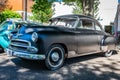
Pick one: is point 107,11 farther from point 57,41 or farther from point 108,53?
point 57,41

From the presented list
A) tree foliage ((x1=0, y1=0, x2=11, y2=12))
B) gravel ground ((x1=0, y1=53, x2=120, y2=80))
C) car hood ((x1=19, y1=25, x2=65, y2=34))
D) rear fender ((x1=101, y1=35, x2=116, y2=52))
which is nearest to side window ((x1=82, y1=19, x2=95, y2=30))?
rear fender ((x1=101, y1=35, x2=116, y2=52))

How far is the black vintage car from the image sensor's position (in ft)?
23.1

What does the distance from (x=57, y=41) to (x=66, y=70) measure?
95cm

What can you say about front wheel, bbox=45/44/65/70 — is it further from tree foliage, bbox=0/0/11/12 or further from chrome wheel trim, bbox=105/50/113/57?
tree foliage, bbox=0/0/11/12

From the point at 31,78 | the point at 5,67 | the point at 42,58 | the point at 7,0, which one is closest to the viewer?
the point at 31,78

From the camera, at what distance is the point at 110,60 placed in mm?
9484

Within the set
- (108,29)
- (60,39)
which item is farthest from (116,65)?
(108,29)

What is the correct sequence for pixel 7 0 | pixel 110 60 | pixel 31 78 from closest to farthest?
1. pixel 31 78
2. pixel 110 60
3. pixel 7 0

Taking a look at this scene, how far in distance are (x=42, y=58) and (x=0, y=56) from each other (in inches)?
123

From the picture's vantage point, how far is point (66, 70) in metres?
7.51

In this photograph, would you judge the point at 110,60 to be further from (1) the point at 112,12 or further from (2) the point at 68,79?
(1) the point at 112,12

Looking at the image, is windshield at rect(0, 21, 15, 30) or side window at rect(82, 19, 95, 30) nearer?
side window at rect(82, 19, 95, 30)

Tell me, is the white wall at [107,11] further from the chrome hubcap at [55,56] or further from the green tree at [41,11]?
the chrome hubcap at [55,56]

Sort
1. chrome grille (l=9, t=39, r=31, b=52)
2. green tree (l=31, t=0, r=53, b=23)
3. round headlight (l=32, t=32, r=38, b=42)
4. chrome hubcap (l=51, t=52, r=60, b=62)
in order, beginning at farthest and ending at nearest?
green tree (l=31, t=0, r=53, b=23) < chrome hubcap (l=51, t=52, r=60, b=62) < chrome grille (l=9, t=39, r=31, b=52) < round headlight (l=32, t=32, r=38, b=42)
